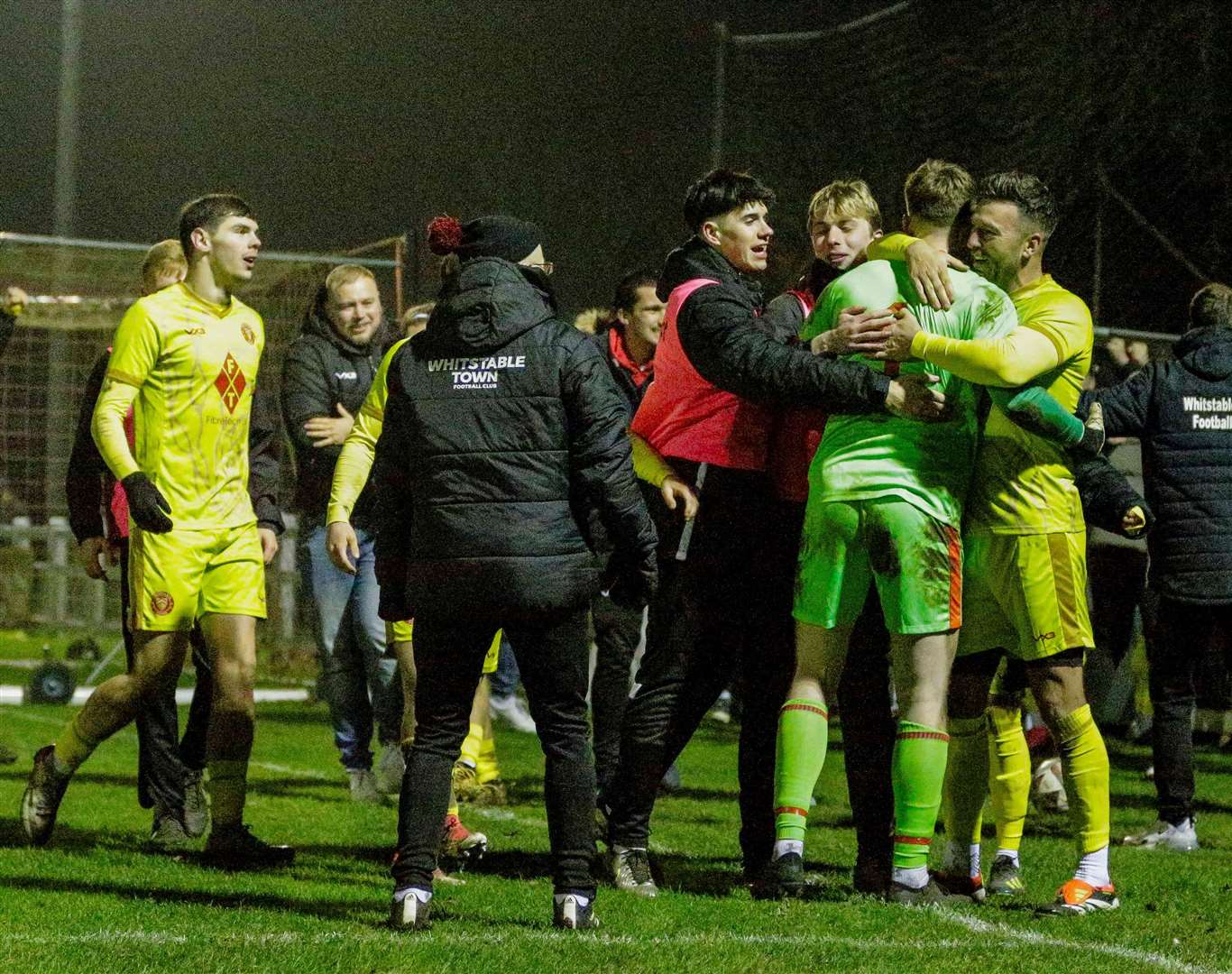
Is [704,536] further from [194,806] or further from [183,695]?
[183,695]

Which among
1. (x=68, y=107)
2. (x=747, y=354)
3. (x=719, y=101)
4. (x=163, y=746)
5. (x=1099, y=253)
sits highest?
(x=68, y=107)

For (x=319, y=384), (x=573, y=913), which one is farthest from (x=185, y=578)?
(x=319, y=384)

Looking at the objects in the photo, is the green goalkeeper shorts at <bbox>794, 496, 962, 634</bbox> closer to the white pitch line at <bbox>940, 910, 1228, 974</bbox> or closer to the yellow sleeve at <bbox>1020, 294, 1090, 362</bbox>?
the yellow sleeve at <bbox>1020, 294, 1090, 362</bbox>

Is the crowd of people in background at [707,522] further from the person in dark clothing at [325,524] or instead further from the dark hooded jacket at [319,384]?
the dark hooded jacket at [319,384]

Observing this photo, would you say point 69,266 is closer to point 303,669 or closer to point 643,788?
point 303,669

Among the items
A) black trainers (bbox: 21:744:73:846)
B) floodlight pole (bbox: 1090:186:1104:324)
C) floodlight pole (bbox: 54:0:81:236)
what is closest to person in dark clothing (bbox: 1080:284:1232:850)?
black trainers (bbox: 21:744:73:846)

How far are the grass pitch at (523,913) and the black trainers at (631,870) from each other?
77mm

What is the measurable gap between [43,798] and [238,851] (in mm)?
874

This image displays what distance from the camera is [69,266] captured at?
513 inches

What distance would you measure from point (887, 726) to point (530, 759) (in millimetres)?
4791

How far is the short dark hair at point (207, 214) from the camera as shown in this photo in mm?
6621

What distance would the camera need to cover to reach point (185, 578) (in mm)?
6473

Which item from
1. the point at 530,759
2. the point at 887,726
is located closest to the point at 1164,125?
the point at 530,759

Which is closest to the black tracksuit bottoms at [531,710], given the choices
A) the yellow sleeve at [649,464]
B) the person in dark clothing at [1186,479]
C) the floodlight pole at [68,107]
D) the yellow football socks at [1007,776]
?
the yellow sleeve at [649,464]
